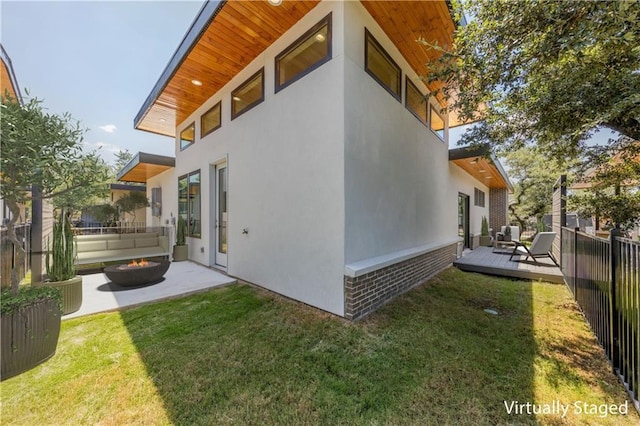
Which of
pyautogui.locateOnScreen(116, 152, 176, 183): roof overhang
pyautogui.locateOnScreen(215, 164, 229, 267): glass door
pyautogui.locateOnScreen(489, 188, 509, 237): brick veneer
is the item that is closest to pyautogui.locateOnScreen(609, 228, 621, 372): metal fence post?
pyautogui.locateOnScreen(215, 164, 229, 267): glass door

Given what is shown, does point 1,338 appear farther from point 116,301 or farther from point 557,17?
point 557,17

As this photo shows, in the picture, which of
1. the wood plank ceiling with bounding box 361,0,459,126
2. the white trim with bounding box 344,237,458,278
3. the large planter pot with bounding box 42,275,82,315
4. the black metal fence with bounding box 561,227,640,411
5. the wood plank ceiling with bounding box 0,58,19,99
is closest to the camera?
the black metal fence with bounding box 561,227,640,411

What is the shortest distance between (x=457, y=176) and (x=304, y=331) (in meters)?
8.43

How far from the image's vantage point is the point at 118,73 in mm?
7402

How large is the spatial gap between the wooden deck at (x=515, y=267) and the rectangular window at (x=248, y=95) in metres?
7.16

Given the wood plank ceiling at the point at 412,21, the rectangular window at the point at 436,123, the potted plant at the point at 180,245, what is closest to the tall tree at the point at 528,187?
the rectangular window at the point at 436,123

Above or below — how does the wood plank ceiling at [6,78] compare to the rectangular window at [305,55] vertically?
below

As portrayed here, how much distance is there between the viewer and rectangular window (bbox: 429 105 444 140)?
6996mm

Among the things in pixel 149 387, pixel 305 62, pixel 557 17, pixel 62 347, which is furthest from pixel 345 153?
pixel 62 347

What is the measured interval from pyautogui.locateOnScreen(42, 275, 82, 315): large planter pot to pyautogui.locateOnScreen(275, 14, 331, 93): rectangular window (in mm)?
4495

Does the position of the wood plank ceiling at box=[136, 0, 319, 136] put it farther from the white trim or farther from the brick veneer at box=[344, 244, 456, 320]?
the brick veneer at box=[344, 244, 456, 320]

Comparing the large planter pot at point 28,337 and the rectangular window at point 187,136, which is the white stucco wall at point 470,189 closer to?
the rectangular window at point 187,136

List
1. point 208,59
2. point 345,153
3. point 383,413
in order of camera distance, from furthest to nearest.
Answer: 1. point 208,59
2. point 345,153
3. point 383,413

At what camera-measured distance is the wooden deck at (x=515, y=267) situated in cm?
618
